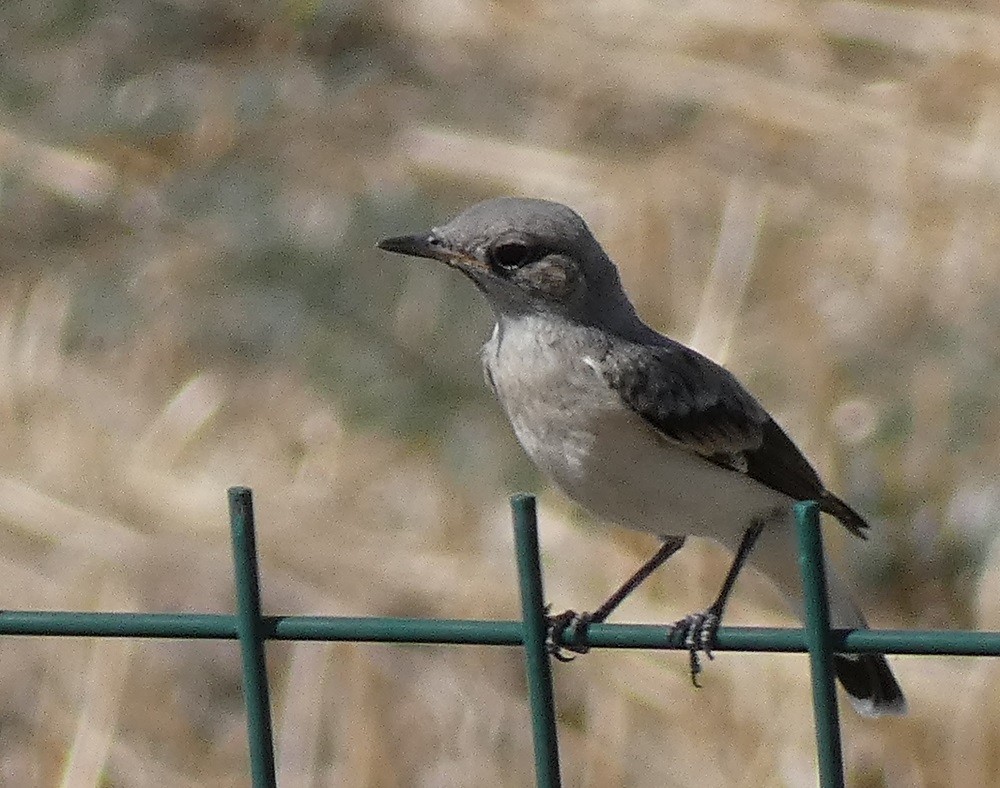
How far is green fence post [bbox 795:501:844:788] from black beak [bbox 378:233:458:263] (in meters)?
1.39

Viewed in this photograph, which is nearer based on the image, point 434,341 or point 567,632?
point 567,632

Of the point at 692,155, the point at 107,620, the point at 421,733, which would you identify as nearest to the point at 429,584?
the point at 421,733

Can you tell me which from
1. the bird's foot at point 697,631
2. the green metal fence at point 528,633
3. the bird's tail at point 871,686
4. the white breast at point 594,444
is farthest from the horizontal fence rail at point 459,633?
the bird's tail at point 871,686

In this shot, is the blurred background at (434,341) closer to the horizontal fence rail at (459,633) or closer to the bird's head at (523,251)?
the bird's head at (523,251)

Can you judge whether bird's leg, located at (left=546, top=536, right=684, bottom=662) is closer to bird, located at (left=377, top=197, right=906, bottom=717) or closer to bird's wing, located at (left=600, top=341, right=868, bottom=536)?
bird, located at (left=377, top=197, right=906, bottom=717)

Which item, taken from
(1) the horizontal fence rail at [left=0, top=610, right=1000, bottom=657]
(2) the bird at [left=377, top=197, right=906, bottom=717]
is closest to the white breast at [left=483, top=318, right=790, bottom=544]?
(2) the bird at [left=377, top=197, right=906, bottom=717]

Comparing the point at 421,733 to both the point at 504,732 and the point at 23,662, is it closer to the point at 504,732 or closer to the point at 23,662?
the point at 504,732

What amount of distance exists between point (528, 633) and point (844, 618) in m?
1.64

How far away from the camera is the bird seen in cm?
332

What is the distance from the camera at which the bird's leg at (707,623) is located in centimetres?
273

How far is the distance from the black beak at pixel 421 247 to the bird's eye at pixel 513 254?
7 cm

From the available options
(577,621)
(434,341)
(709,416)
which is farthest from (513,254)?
(434,341)

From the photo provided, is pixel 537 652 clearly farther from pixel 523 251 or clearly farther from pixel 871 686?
pixel 871 686

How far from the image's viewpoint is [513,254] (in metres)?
3.44
